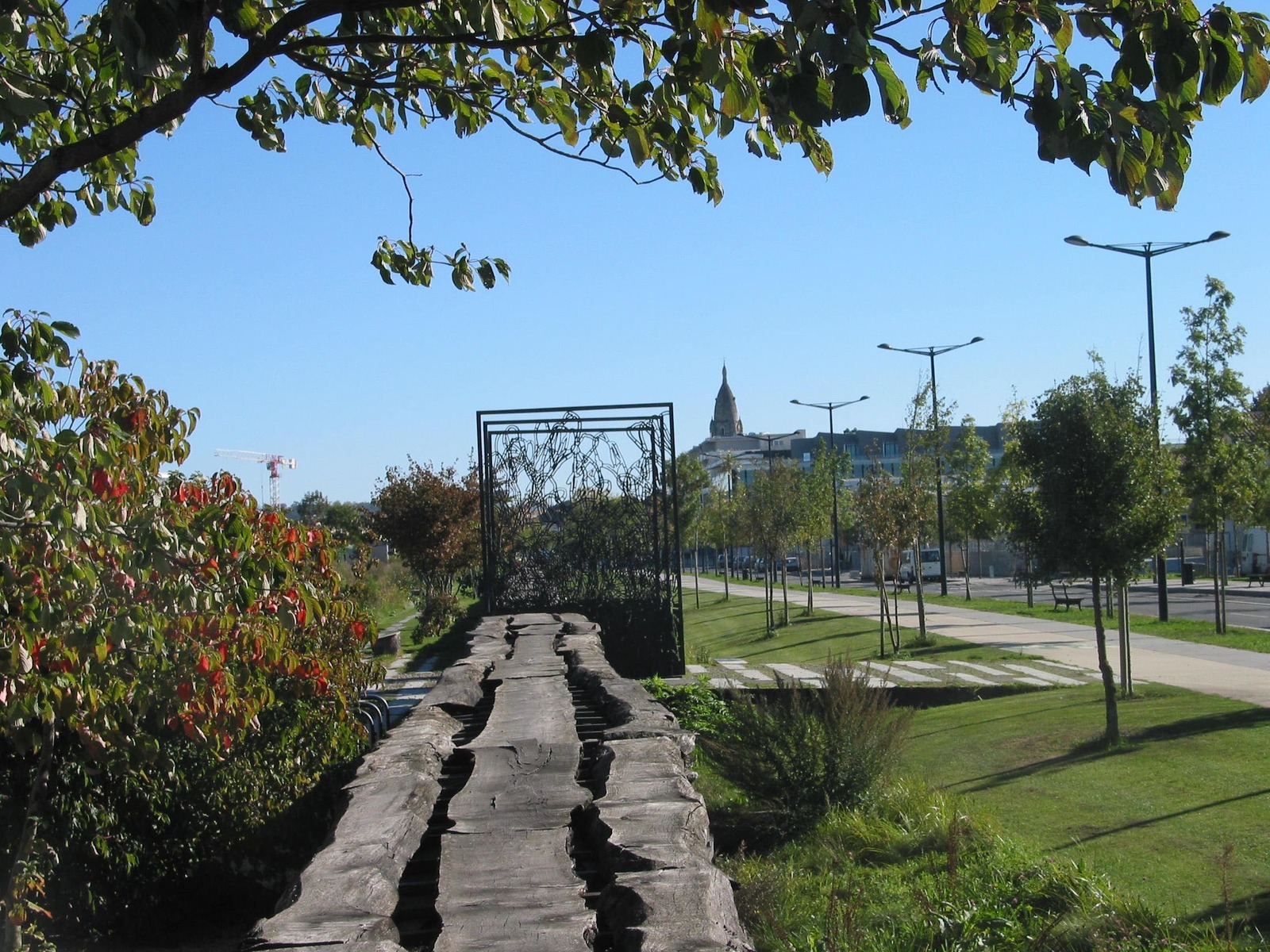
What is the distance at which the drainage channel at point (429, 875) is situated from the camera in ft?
9.08

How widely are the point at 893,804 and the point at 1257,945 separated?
322 cm

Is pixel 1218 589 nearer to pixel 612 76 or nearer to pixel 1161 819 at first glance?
pixel 1161 819

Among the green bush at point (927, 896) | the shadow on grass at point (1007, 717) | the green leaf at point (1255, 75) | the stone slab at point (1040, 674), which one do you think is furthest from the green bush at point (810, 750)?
the stone slab at point (1040, 674)

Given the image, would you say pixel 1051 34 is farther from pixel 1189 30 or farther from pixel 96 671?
pixel 96 671

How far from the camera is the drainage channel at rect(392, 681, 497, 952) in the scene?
2768mm

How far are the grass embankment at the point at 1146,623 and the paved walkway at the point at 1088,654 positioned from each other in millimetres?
392

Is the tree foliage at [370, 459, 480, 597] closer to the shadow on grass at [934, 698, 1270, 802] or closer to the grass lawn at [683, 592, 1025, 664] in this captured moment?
the grass lawn at [683, 592, 1025, 664]

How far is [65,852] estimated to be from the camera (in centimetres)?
624

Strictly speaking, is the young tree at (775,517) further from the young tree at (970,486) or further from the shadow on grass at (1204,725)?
the shadow on grass at (1204,725)

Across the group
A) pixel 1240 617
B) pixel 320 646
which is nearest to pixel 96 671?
pixel 320 646

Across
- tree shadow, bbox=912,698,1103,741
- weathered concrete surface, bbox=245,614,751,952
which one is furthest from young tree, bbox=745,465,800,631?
weathered concrete surface, bbox=245,614,751,952

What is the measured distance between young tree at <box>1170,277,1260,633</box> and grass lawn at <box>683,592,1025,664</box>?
543 centimetres

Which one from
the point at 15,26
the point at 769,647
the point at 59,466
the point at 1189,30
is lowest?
the point at 769,647

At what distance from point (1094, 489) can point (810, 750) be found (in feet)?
21.2
